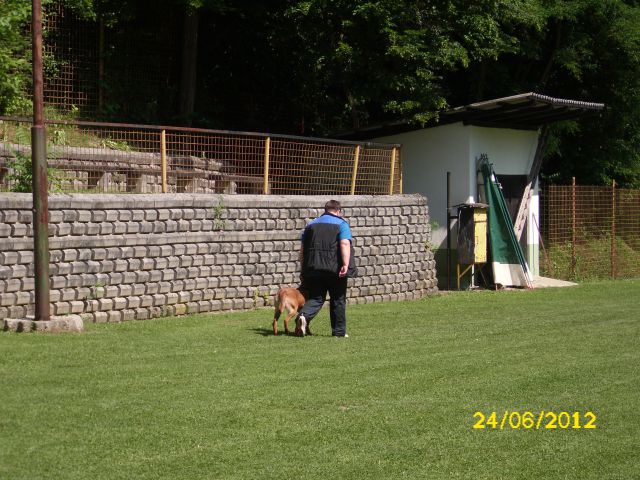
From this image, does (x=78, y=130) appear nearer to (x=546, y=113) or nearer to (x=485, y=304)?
(x=485, y=304)

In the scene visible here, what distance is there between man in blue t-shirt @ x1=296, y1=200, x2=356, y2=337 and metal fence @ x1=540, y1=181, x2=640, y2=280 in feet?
→ 38.5

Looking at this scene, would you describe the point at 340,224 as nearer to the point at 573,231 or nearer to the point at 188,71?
the point at 188,71

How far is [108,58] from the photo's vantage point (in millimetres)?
21922

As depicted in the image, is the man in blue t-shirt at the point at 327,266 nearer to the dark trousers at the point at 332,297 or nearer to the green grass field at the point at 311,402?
the dark trousers at the point at 332,297

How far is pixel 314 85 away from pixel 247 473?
720 inches

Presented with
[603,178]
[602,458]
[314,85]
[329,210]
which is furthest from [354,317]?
[603,178]

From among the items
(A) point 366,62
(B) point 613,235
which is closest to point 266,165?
(A) point 366,62

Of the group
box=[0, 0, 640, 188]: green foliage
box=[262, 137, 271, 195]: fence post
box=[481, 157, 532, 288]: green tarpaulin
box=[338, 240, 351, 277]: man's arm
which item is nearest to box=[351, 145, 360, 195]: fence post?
box=[262, 137, 271, 195]: fence post

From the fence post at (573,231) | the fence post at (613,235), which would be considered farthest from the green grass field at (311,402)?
Result: the fence post at (613,235)

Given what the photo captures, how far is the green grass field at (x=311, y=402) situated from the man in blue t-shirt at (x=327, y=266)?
407mm

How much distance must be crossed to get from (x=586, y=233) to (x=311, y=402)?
17.0 metres

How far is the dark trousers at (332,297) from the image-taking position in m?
11.8

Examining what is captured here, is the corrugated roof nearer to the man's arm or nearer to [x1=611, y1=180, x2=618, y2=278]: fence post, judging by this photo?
[x1=611, y1=180, x2=618, y2=278]: fence post

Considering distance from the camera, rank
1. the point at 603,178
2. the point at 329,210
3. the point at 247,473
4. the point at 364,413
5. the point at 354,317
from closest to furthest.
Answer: the point at 247,473, the point at 364,413, the point at 329,210, the point at 354,317, the point at 603,178
